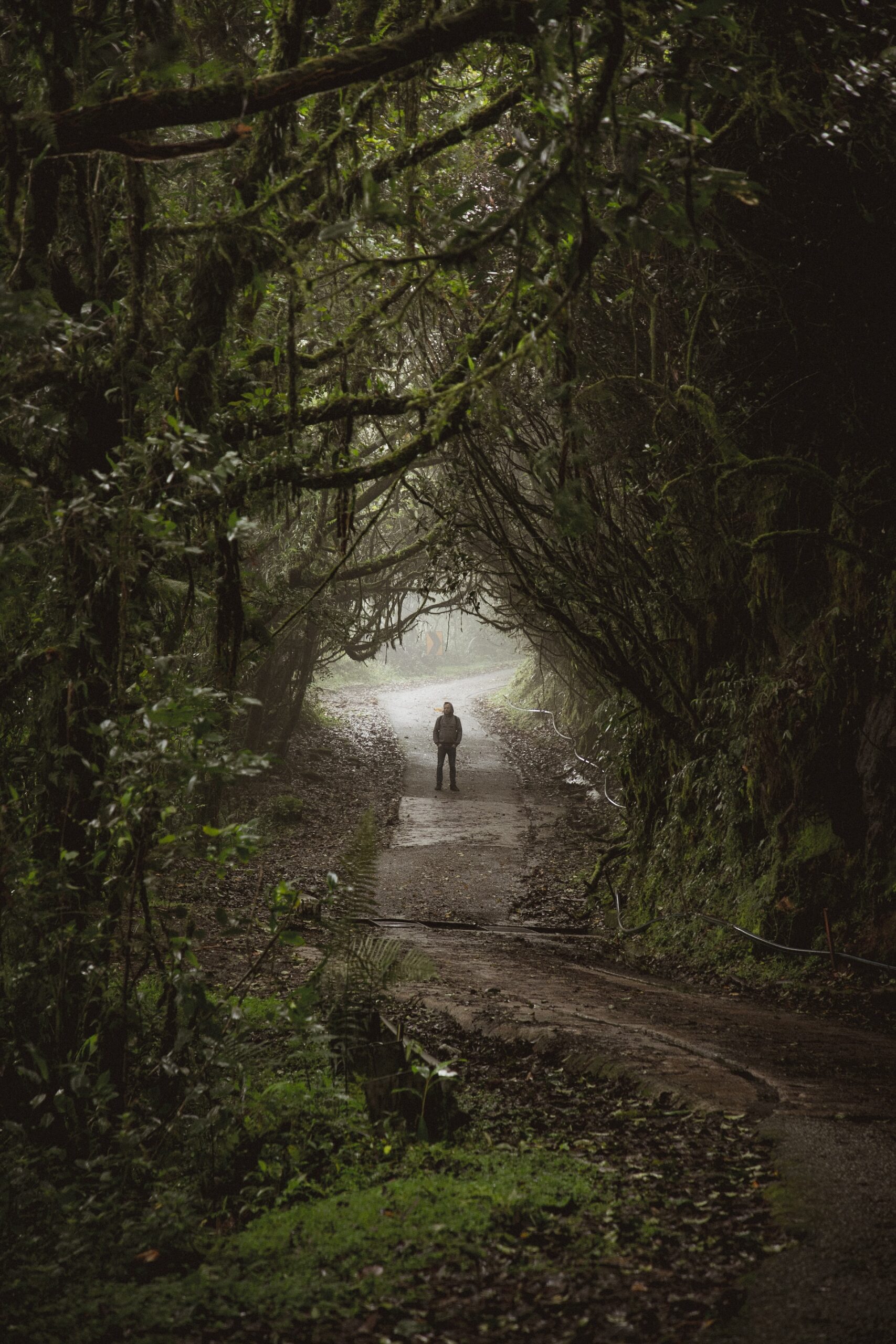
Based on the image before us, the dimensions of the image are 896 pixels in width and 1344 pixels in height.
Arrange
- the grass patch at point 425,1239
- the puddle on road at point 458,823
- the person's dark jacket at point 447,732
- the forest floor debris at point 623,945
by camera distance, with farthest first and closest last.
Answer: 1. the person's dark jacket at point 447,732
2. the puddle on road at point 458,823
3. the forest floor debris at point 623,945
4. the grass patch at point 425,1239

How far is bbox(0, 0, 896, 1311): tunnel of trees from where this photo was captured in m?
3.74

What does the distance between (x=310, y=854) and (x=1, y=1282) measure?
11175 millimetres

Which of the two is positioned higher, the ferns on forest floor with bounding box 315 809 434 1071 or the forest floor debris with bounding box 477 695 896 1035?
the ferns on forest floor with bounding box 315 809 434 1071

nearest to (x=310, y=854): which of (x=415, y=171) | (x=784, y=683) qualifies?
(x=784, y=683)

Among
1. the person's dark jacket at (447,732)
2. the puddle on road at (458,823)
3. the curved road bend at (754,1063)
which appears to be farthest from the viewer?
the person's dark jacket at (447,732)

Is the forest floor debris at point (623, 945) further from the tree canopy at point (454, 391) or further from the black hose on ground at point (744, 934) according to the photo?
the tree canopy at point (454, 391)

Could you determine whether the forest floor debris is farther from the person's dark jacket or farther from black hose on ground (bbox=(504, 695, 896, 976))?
the person's dark jacket

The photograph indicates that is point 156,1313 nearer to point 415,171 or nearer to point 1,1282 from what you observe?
point 1,1282

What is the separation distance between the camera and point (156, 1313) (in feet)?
10.4

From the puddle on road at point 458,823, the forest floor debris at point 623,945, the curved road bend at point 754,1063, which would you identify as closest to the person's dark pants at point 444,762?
the puddle on road at point 458,823

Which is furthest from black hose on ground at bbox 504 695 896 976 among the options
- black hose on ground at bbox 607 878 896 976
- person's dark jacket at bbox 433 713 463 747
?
person's dark jacket at bbox 433 713 463 747

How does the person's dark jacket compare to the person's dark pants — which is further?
the person's dark pants

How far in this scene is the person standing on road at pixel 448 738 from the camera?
2045cm

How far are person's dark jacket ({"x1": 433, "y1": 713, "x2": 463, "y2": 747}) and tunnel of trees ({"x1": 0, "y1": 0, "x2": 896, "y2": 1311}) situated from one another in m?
8.69
